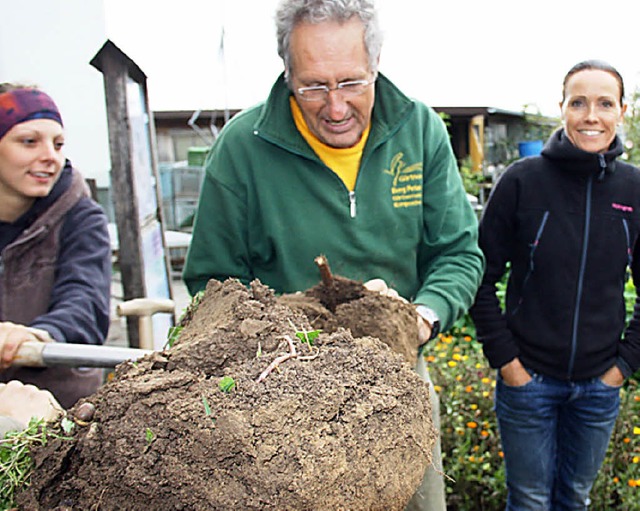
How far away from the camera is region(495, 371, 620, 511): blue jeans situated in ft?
8.67

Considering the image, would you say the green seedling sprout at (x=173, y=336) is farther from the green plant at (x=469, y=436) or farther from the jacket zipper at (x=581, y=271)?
the green plant at (x=469, y=436)

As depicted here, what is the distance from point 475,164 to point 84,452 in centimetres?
1149

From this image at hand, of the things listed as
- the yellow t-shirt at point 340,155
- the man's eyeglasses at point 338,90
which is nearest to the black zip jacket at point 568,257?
the yellow t-shirt at point 340,155

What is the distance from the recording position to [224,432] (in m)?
0.89

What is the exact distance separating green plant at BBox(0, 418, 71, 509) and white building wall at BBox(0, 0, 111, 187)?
1624 mm

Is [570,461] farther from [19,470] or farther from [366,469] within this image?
[19,470]

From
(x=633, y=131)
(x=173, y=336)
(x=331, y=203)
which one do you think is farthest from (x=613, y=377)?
(x=633, y=131)

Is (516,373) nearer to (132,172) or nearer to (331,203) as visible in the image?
(331,203)

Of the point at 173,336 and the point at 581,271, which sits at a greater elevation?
the point at 173,336

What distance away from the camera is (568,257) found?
8.48ft

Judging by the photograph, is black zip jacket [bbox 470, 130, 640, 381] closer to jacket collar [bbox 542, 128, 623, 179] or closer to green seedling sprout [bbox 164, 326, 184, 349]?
jacket collar [bbox 542, 128, 623, 179]

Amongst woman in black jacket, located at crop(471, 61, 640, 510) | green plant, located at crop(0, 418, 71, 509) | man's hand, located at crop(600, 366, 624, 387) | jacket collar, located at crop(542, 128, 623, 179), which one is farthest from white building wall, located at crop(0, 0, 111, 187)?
man's hand, located at crop(600, 366, 624, 387)

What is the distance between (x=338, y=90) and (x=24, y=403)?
3.93 feet

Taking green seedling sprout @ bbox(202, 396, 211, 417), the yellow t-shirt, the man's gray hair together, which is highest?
the man's gray hair
